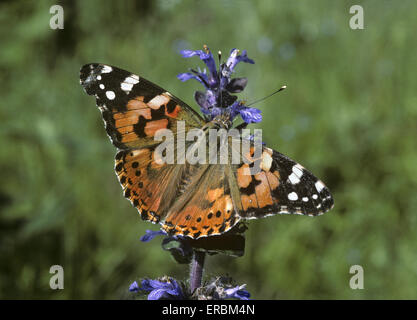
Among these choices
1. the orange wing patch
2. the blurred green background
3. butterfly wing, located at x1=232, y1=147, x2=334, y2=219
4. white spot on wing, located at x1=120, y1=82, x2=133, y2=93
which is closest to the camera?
butterfly wing, located at x1=232, y1=147, x2=334, y2=219

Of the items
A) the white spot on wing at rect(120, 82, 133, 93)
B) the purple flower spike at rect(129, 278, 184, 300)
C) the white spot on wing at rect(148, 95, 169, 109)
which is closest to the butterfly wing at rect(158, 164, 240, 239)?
the purple flower spike at rect(129, 278, 184, 300)

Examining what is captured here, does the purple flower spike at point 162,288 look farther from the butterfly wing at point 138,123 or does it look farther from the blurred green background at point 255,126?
the blurred green background at point 255,126

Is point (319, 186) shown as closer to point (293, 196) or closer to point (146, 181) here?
point (293, 196)

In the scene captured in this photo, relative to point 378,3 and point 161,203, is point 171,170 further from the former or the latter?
point 378,3

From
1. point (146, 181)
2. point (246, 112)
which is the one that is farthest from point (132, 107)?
point (246, 112)

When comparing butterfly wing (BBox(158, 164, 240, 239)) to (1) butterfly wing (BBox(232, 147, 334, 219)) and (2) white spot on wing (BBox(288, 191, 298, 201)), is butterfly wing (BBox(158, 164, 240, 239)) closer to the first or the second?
(1) butterfly wing (BBox(232, 147, 334, 219))

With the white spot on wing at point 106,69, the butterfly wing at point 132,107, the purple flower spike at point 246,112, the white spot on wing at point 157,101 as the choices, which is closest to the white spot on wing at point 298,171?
the purple flower spike at point 246,112

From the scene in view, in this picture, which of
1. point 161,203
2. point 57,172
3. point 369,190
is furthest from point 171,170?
point 369,190
